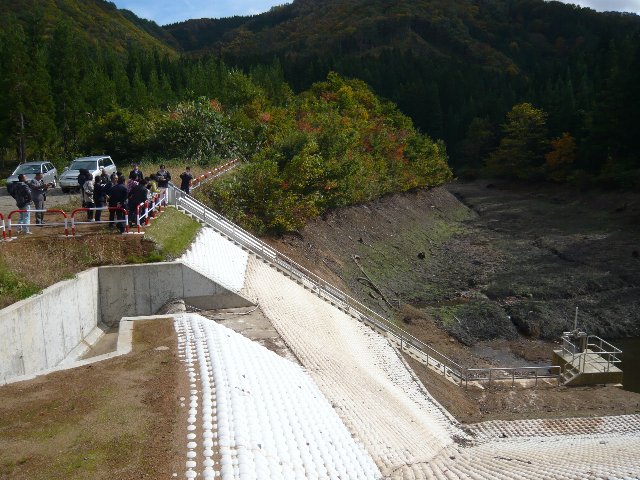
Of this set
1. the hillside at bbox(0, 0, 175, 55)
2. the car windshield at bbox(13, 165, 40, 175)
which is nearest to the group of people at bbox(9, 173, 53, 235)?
the car windshield at bbox(13, 165, 40, 175)

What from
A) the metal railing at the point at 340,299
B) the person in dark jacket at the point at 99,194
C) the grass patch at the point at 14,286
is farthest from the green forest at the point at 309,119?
the grass patch at the point at 14,286

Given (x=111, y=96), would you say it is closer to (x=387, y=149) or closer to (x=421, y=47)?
(x=387, y=149)

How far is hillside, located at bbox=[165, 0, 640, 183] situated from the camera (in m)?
59.4

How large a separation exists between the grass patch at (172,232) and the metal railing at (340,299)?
1.09 metres

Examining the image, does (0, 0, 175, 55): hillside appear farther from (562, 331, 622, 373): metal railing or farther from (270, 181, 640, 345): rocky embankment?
(562, 331, 622, 373): metal railing

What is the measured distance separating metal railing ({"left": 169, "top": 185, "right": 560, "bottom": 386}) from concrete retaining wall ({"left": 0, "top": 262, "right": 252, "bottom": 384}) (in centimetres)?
482

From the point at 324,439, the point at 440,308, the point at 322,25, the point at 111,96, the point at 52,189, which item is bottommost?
the point at 440,308

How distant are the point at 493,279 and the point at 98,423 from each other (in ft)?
92.7

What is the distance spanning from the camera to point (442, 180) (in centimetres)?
5838

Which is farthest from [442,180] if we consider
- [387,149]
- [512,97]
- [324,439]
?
[324,439]

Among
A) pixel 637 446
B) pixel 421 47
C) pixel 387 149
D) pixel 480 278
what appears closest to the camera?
pixel 637 446

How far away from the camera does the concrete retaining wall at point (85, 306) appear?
1206 cm

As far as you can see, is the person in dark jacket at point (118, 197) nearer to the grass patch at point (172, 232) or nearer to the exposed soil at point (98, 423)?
the grass patch at point (172, 232)

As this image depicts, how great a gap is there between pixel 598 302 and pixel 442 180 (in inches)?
1210
